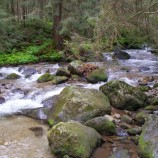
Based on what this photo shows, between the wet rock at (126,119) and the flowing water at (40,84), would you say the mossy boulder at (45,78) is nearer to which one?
the flowing water at (40,84)

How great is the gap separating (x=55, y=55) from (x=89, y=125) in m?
10.3

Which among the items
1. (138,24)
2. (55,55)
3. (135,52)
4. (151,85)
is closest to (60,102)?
(138,24)

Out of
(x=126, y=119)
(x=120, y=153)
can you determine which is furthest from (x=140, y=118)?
(x=120, y=153)

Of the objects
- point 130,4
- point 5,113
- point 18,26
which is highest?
point 130,4

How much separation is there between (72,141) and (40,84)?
6.36 meters

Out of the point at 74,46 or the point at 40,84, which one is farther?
the point at 40,84

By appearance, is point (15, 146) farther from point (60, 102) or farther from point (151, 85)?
point (151, 85)

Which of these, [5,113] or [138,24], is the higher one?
[138,24]

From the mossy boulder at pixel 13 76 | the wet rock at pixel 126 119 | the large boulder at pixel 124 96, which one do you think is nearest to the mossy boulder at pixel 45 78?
the mossy boulder at pixel 13 76

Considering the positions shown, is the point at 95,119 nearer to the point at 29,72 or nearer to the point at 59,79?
the point at 59,79

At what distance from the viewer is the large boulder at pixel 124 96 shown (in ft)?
31.3

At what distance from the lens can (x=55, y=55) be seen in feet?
58.2

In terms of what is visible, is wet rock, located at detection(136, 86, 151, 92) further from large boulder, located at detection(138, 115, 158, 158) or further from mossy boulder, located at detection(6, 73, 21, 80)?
mossy boulder, located at detection(6, 73, 21, 80)

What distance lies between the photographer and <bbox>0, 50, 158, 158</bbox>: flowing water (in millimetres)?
10188
